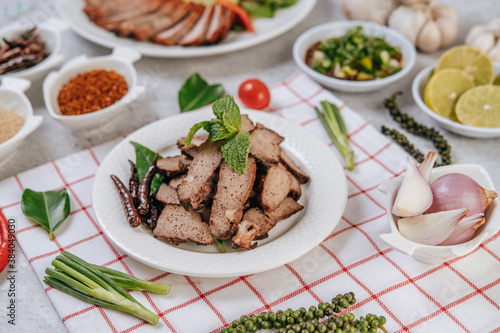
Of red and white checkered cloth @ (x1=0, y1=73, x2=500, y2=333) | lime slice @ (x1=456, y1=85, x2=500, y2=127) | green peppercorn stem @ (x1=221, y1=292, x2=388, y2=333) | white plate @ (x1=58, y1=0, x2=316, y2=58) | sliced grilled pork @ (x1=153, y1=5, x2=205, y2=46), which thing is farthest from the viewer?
sliced grilled pork @ (x1=153, y1=5, x2=205, y2=46)

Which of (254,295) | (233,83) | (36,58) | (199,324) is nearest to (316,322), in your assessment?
(254,295)

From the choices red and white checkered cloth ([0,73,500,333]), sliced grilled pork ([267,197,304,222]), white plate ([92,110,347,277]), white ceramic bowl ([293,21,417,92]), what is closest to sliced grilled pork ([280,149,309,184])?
white plate ([92,110,347,277])

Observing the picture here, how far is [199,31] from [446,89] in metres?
1.90

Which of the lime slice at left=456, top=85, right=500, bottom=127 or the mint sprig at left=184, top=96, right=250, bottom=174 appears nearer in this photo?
the mint sprig at left=184, top=96, right=250, bottom=174

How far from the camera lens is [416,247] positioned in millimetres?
2062

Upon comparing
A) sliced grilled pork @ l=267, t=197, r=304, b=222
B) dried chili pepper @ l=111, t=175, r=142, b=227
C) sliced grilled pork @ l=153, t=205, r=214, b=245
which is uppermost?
sliced grilled pork @ l=267, t=197, r=304, b=222

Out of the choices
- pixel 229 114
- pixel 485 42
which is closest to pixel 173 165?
pixel 229 114

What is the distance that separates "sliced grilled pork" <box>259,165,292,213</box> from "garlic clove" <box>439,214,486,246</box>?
78 cm

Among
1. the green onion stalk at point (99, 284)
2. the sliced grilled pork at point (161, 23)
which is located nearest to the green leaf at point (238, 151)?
the green onion stalk at point (99, 284)

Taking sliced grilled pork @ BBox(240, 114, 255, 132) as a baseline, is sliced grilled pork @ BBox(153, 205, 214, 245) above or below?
below

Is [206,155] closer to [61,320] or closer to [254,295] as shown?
[254,295]

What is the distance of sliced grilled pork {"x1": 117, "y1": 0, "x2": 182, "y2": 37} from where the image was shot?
3.79 metres

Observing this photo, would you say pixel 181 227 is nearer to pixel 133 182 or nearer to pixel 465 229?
pixel 133 182

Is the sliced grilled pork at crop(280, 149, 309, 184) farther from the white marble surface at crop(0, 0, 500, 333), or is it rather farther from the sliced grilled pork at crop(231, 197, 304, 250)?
the white marble surface at crop(0, 0, 500, 333)
